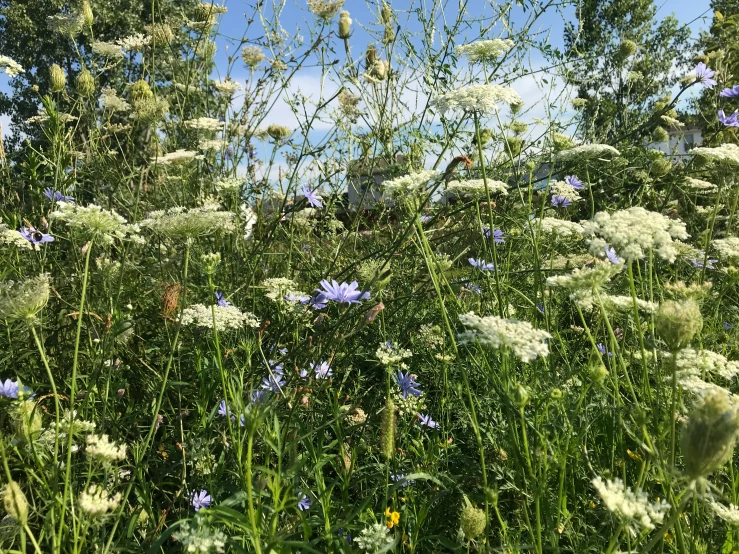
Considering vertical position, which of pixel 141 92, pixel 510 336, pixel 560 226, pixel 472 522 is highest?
pixel 141 92

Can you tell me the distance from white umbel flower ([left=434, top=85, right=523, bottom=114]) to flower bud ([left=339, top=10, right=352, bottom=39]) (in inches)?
76.2

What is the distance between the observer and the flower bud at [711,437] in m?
1.06

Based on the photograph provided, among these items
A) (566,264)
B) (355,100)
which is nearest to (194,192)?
(355,100)

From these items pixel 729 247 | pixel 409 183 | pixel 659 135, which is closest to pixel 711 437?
pixel 409 183

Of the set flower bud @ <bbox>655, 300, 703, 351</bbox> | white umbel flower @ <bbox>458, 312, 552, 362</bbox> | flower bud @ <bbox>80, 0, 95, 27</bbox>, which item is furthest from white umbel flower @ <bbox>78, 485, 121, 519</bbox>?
flower bud @ <bbox>80, 0, 95, 27</bbox>

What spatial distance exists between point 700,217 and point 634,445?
116 inches

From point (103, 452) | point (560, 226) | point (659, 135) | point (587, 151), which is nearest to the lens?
point (103, 452)

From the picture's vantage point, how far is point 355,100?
399 centimetres

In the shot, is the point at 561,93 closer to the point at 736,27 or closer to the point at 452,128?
the point at 452,128

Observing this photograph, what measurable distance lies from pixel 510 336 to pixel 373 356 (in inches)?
60.1

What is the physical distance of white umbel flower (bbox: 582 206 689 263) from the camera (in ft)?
4.85

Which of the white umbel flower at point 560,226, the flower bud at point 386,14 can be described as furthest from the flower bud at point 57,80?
the white umbel flower at point 560,226

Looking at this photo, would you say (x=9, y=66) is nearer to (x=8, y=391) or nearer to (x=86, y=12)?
(x=86, y=12)

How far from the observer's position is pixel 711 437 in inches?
41.8
